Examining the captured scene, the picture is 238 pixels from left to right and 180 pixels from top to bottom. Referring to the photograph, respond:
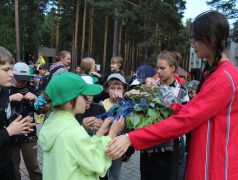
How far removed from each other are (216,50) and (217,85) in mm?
328

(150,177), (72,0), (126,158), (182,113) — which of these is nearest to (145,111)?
(182,113)

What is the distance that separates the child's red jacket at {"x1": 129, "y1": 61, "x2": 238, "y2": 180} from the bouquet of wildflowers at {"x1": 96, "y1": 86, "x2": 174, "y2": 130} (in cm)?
26

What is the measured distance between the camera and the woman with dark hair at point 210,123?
1.36 m

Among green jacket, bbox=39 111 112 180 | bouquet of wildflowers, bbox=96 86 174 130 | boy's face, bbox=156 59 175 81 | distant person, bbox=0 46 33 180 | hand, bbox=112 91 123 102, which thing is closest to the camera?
green jacket, bbox=39 111 112 180

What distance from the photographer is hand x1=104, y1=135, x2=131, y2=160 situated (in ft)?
4.83

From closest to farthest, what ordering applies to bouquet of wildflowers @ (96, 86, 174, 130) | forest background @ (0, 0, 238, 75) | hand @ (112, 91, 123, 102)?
bouquet of wildflowers @ (96, 86, 174, 130) → hand @ (112, 91, 123, 102) → forest background @ (0, 0, 238, 75)

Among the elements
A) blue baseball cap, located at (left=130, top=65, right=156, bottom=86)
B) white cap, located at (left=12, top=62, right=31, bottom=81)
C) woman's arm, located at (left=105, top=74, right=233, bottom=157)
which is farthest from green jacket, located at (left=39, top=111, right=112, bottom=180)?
white cap, located at (left=12, top=62, right=31, bottom=81)

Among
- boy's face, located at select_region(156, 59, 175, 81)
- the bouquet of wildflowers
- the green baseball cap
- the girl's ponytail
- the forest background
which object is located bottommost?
the bouquet of wildflowers

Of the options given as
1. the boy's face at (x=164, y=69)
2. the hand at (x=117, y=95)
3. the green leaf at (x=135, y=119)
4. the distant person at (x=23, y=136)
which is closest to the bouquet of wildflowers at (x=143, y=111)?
the green leaf at (x=135, y=119)

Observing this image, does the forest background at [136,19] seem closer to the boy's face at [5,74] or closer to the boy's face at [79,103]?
the boy's face at [79,103]

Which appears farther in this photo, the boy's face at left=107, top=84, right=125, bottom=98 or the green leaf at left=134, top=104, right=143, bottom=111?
the boy's face at left=107, top=84, right=125, bottom=98

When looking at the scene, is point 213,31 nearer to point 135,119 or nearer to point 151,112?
point 151,112

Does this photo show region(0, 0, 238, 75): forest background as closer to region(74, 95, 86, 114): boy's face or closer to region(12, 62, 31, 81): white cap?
region(74, 95, 86, 114): boy's face

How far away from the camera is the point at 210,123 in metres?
1.40
